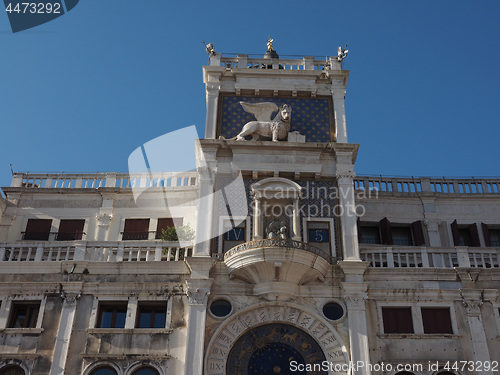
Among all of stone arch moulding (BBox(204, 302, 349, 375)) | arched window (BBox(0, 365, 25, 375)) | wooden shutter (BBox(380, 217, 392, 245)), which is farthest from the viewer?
wooden shutter (BBox(380, 217, 392, 245))

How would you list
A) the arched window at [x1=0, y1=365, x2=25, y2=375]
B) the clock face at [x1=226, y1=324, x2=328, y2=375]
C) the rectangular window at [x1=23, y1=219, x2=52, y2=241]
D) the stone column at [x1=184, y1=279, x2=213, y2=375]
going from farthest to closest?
the rectangular window at [x1=23, y1=219, x2=52, y2=241] < the arched window at [x1=0, y1=365, x2=25, y2=375] < the clock face at [x1=226, y1=324, x2=328, y2=375] < the stone column at [x1=184, y1=279, x2=213, y2=375]

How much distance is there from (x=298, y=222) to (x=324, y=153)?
3.65 metres

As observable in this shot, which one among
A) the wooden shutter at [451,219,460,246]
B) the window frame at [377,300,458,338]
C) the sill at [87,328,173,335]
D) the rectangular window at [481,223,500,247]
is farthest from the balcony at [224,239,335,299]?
the rectangular window at [481,223,500,247]

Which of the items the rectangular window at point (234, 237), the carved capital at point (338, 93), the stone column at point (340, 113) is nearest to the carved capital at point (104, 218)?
the rectangular window at point (234, 237)

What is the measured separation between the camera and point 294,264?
23219 mm

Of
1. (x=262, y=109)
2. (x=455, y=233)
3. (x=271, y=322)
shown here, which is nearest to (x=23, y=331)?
(x=271, y=322)

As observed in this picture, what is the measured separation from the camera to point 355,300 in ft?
76.6

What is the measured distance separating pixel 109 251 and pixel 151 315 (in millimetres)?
3151

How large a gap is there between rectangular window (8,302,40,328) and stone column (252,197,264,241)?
8.46m

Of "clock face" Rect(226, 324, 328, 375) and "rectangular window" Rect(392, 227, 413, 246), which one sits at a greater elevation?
"rectangular window" Rect(392, 227, 413, 246)

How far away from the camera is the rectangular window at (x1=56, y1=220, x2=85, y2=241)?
28.8 meters

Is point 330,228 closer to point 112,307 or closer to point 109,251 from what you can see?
point 109,251

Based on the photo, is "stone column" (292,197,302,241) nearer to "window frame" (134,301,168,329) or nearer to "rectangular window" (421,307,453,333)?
"rectangular window" (421,307,453,333)

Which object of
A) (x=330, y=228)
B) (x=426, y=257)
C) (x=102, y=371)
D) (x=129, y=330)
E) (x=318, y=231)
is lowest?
Result: (x=102, y=371)
